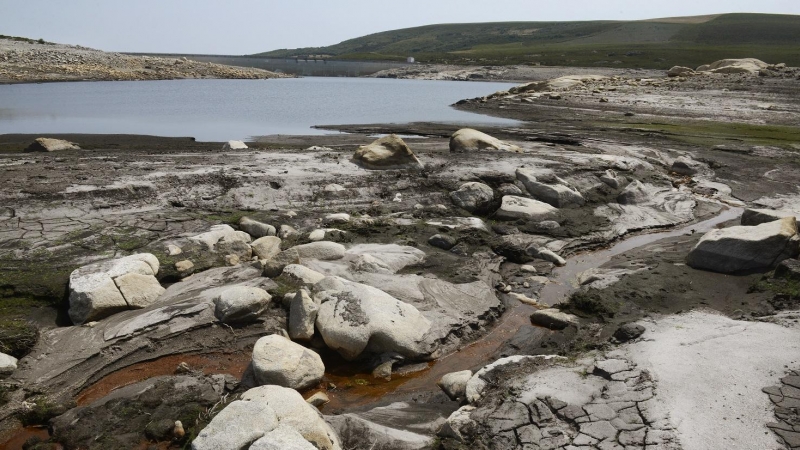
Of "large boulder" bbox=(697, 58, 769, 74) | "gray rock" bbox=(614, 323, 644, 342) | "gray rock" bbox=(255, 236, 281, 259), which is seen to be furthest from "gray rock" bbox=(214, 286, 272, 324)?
"large boulder" bbox=(697, 58, 769, 74)

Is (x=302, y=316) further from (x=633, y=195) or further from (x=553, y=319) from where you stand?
(x=633, y=195)

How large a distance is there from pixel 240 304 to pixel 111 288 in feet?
5.89

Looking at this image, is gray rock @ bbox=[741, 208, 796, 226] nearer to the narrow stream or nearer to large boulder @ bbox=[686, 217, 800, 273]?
large boulder @ bbox=[686, 217, 800, 273]

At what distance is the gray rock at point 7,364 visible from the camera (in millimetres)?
6586

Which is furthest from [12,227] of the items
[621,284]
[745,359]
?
[745,359]

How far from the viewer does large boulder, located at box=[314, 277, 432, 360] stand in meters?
7.55

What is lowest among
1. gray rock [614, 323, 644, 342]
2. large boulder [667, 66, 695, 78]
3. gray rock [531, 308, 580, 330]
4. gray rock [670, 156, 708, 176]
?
gray rock [531, 308, 580, 330]

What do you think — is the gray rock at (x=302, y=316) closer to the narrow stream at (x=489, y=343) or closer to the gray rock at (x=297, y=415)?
the narrow stream at (x=489, y=343)

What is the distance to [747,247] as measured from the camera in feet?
30.7

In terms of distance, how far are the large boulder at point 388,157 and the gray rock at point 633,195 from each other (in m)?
5.22

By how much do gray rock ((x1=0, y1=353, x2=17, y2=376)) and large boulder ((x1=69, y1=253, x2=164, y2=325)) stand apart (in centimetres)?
95

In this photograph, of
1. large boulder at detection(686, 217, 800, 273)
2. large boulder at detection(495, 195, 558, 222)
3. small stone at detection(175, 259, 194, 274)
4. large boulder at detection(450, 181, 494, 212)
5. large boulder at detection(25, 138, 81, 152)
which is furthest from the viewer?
large boulder at detection(25, 138, 81, 152)

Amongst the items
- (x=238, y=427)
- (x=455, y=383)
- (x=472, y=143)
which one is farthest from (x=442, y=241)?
(x=472, y=143)

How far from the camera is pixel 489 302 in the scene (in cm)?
912
